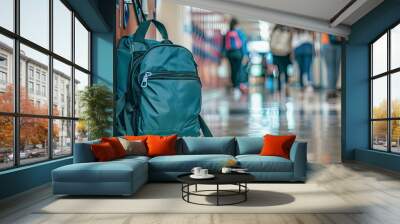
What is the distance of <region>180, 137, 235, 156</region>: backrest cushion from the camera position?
20.3 feet

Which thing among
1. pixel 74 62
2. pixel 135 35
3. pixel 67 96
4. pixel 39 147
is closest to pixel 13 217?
pixel 39 147

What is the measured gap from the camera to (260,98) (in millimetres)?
7867

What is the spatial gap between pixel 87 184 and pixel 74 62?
2837 millimetres

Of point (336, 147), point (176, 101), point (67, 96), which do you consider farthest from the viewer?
point (336, 147)

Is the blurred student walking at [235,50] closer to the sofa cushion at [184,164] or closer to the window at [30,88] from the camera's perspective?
the sofa cushion at [184,164]

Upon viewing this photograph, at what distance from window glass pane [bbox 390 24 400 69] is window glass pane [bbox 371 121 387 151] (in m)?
1.09

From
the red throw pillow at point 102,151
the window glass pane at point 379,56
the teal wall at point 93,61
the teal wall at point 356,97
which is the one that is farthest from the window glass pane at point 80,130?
the window glass pane at point 379,56

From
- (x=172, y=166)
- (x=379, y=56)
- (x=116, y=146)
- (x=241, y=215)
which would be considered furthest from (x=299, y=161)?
(x=379, y=56)

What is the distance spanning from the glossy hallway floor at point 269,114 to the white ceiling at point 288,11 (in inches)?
49.3

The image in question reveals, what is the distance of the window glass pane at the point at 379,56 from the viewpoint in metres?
7.72

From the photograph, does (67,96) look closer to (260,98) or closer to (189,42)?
(189,42)

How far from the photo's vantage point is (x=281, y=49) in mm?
7898

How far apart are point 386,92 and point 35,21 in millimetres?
5883

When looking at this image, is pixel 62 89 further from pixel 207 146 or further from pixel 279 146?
pixel 279 146
